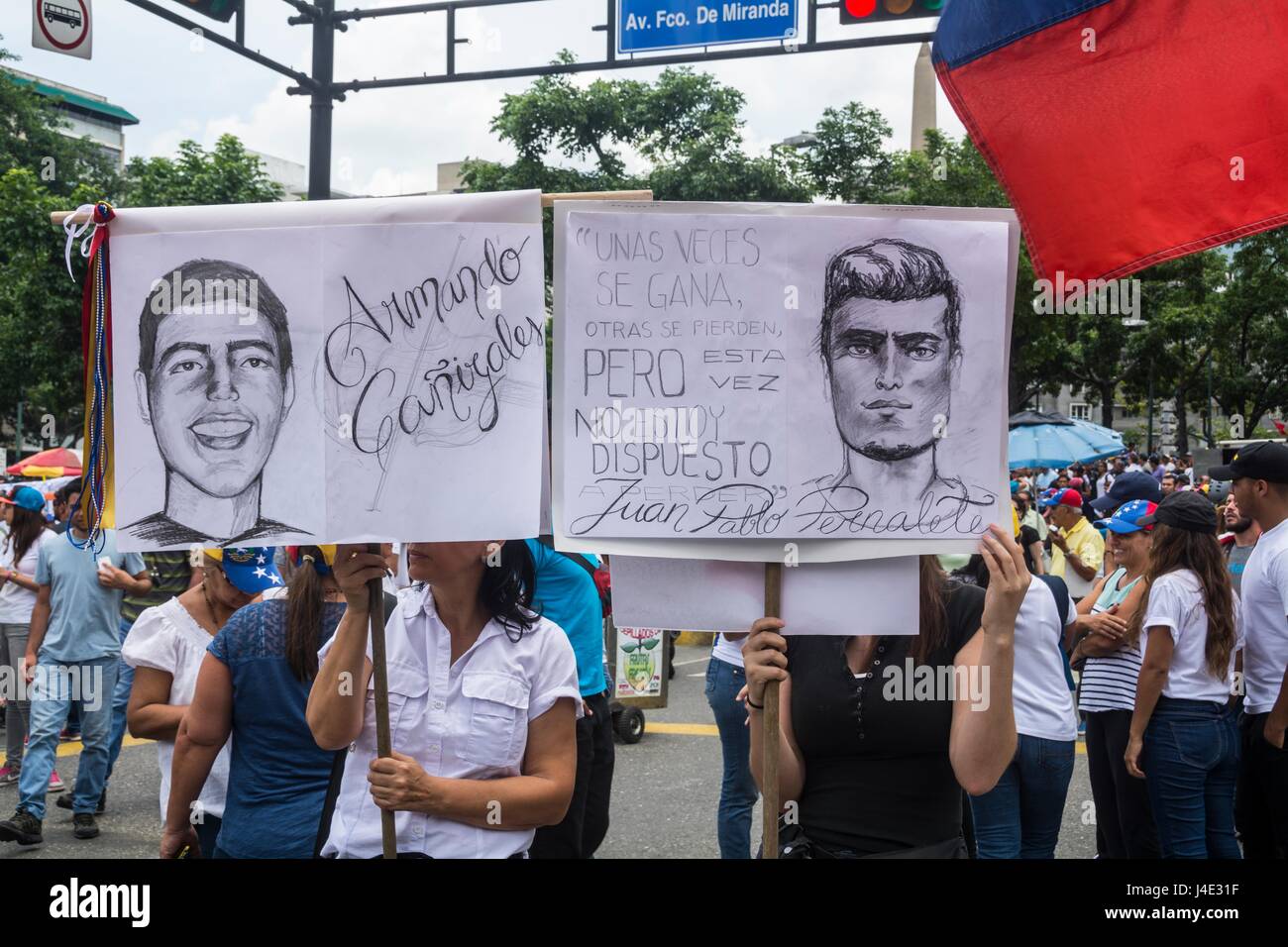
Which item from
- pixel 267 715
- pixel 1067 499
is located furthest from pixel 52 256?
pixel 267 715

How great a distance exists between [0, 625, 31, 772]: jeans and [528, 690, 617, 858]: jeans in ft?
13.2

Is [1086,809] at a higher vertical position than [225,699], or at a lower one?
lower

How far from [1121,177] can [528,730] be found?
5.93ft

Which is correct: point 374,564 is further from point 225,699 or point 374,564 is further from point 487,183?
point 487,183

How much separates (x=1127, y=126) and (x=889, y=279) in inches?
30.5

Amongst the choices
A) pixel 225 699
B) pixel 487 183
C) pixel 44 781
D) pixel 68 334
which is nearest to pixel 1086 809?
pixel 225 699

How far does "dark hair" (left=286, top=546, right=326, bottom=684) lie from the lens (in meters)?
3.12

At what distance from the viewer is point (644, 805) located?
6.98 metres

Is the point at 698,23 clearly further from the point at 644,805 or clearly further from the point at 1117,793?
the point at 1117,793

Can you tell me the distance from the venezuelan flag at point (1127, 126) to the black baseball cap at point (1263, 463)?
6.41 feet

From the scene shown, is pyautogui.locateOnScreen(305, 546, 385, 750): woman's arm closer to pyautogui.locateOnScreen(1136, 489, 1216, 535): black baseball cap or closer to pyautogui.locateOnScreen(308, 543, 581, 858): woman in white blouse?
pyautogui.locateOnScreen(308, 543, 581, 858): woman in white blouse

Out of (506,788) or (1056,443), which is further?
(1056,443)

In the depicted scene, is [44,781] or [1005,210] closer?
[1005,210]

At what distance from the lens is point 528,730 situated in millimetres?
2531
